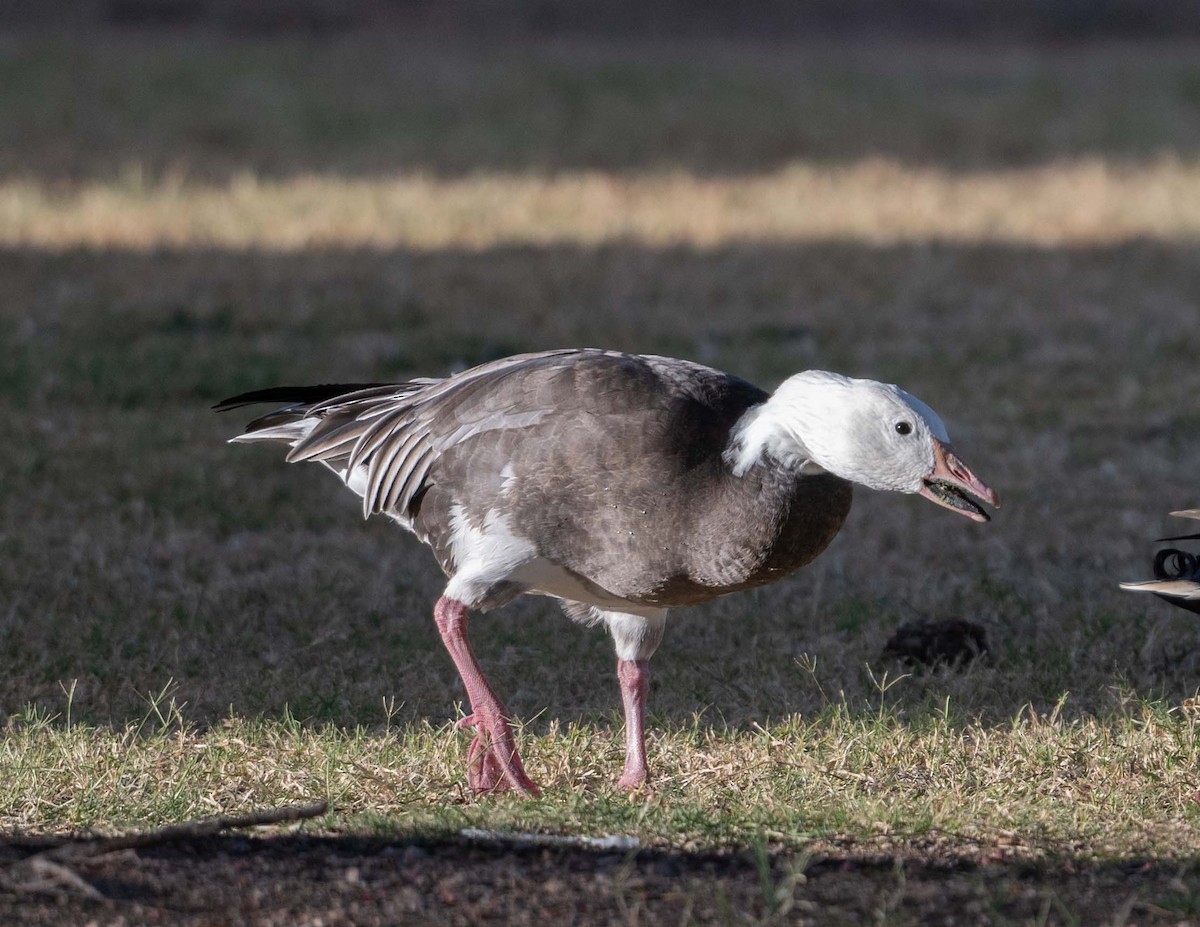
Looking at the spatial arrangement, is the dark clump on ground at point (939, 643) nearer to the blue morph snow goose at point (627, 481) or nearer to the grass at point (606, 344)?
the grass at point (606, 344)

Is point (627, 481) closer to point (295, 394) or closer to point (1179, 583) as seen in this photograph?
point (295, 394)

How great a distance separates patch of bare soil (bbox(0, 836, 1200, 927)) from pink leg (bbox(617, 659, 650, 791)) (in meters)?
0.66

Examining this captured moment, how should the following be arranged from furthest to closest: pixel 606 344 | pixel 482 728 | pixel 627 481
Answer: pixel 606 344 < pixel 482 728 < pixel 627 481

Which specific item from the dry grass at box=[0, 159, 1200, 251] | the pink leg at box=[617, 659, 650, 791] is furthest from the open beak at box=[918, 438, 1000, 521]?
the dry grass at box=[0, 159, 1200, 251]

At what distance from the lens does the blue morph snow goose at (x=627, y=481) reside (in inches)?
151

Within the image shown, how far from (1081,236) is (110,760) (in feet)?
32.7

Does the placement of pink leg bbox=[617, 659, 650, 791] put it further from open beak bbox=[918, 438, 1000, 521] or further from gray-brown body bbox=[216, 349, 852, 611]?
open beak bbox=[918, 438, 1000, 521]

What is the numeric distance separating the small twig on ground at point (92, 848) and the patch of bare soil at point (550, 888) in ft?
0.04

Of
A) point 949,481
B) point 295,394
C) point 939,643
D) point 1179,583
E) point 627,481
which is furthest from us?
point 939,643

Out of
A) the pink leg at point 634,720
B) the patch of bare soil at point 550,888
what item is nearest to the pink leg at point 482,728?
the pink leg at point 634,720

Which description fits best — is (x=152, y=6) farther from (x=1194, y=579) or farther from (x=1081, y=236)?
(x=1194, y=579)

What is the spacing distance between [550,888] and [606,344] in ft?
20.1

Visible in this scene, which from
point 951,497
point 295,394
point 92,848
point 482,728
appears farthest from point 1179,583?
point 92,848

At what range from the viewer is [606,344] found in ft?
30.9
